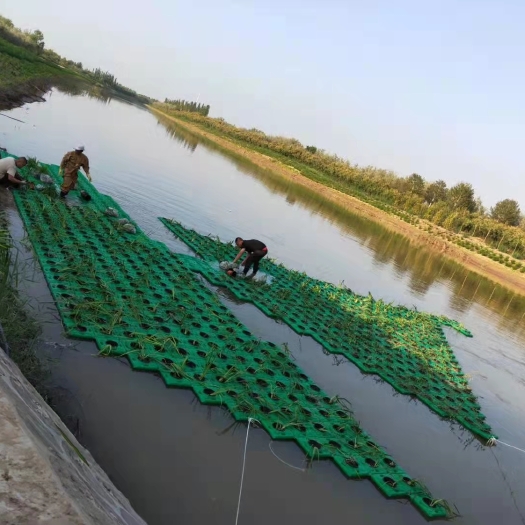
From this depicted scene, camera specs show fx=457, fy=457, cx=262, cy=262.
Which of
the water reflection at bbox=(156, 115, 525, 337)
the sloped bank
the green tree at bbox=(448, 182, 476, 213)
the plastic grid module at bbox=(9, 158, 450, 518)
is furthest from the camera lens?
the green tree at bbox=(448, 182, 476, 213)

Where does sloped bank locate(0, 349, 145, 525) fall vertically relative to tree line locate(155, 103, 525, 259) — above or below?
below

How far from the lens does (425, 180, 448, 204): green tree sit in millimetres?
60500

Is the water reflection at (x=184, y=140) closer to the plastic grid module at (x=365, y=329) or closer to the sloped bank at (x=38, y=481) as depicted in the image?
the plastic grid module at (x=365, y=329)

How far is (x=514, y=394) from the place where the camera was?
930cm

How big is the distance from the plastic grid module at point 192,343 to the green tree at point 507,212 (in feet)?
172

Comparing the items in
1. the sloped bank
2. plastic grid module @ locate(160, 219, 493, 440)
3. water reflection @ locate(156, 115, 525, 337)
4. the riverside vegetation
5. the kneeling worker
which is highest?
the riverside vegetation

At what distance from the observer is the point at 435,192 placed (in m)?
60.8

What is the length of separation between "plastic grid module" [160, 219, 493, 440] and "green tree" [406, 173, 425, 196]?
5274 cm

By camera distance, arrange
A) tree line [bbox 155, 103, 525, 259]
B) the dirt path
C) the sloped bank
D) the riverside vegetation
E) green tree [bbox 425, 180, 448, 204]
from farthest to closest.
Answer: green tree [bbox 425, 180, 448, 204] < tree line [bbox 155, 103, 525, 259] < the riverside vegetation < the dirt path < the sloped bank

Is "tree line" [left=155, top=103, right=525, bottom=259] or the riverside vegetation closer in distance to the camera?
the riverside vegetation

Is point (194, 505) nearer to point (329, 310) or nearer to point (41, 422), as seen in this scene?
point (41, 422)

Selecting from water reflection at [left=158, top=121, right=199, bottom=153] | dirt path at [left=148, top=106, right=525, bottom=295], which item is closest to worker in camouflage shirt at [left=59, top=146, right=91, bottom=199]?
water reflection at [left=158, top=121, right=199, bottom=153]

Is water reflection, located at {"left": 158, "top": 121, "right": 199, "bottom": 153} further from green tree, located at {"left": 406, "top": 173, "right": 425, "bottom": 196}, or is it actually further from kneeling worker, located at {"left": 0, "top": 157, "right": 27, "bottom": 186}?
green tree, located at {"left": 406, "top": 173, "right": 425, "bottom": 196}

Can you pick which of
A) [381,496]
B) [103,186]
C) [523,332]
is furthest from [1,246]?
[523,332]
